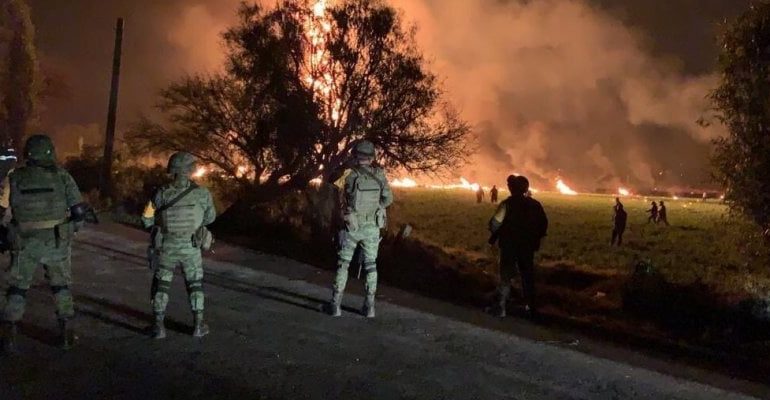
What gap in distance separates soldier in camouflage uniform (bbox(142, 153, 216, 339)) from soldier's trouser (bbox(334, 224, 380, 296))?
1780 millimetres

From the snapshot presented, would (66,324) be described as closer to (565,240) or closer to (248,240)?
(248,240)

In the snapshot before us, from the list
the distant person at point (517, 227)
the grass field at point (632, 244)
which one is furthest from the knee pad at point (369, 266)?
the grass field at point (632, 244)

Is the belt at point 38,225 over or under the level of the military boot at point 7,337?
over

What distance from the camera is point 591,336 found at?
27.6ft

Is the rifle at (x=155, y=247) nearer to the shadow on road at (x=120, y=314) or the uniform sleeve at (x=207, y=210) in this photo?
the uniform sleeve at (x=207, y=210)

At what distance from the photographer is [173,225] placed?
255 inches

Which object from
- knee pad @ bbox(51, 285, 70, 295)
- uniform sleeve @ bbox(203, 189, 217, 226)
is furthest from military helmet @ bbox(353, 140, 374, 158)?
knee pad @ bbox(51, 285, 70, 295)

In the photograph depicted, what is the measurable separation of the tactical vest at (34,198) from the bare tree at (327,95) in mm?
12357

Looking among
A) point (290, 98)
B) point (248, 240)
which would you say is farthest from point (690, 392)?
point (290, 98)

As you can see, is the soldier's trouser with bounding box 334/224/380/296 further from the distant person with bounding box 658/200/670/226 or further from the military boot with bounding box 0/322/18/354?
the distant person with bounding box 658/200/670/226

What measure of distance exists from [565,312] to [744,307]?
7.99 ft

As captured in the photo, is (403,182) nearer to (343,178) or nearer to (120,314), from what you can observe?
(343,178)

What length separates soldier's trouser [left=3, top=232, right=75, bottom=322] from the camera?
5.95 metres

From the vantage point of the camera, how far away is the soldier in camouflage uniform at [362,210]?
7.73 m
